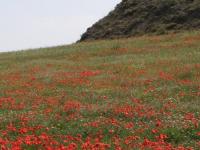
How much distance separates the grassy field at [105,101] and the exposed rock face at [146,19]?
57.5 feet

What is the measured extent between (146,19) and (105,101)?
4794cm

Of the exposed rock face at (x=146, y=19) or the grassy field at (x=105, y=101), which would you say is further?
the exposed rock face at (x=146, y=19)

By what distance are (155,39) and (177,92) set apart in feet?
102

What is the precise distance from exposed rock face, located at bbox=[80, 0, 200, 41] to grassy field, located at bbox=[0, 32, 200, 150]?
690 inches

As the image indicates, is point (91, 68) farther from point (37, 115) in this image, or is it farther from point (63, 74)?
point (37, 115)

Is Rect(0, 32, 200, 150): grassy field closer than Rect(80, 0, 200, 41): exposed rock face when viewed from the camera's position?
Yes

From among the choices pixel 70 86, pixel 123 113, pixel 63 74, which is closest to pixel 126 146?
pixel 123 113

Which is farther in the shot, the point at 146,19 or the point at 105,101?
the point at 146,19

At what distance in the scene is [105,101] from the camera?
22.1 m

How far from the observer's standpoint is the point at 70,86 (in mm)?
28438

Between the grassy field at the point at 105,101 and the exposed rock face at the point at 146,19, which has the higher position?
the exposed rock face at the point at 146,19

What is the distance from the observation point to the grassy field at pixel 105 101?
1409cm

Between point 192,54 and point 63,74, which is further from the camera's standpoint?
point 192,54

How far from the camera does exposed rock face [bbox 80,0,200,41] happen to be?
2513 inches
